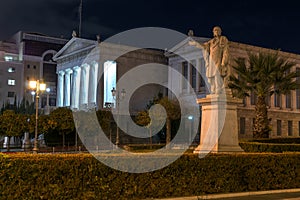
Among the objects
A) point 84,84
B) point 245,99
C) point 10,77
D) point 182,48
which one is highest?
point 182,48

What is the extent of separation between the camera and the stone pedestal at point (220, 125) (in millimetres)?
16281

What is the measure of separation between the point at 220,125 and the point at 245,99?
41.6 m

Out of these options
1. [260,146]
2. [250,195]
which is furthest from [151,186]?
[260,146]

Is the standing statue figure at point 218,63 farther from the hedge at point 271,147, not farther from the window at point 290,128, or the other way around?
the window at point 290,128

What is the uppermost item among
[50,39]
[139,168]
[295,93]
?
[50,39]

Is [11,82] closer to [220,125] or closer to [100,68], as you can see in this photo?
[100,68]

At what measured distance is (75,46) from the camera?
73.4m

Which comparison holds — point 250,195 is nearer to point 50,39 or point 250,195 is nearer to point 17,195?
point 17,195

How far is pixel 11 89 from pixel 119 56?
23.3 m

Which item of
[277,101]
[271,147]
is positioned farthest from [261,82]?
[277,101]

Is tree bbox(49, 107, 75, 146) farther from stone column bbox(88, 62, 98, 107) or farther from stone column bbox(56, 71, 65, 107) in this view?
stone column bbox(56, 71, 65, 107)

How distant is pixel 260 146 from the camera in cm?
2300

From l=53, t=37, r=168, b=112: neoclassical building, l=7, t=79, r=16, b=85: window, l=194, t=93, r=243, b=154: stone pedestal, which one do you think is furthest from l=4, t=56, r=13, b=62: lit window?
l=194, t=93, r=243, b=154: stone pedestal

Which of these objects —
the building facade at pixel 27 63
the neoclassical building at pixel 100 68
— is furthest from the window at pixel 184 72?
the building facade at pixel 27 63
